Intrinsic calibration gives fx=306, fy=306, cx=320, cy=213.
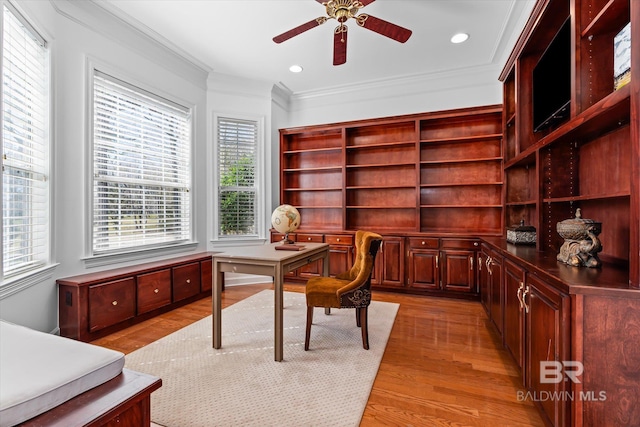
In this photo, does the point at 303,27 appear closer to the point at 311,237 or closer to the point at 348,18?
the point at 348,18

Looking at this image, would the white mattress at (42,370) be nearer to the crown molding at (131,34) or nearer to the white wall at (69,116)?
the white wall at (69,116)

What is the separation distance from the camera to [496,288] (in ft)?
8.23

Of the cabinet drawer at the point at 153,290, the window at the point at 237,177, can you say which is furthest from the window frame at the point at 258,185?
the cabinet drawer at the point at 153,290

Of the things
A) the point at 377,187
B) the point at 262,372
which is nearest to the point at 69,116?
the point at 262,372

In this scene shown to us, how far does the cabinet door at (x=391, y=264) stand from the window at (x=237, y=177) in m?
1.90

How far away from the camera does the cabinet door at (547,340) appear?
126cm

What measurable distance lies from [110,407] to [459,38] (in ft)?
13.5

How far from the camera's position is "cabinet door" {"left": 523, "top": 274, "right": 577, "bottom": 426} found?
1263 mm

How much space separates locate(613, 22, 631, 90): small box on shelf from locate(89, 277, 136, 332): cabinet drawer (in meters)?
3.87

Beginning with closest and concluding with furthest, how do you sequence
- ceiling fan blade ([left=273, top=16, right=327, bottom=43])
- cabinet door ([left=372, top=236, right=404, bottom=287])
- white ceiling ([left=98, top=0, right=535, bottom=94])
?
ceiling fan blade ([left=273, top=16, right=327, bottom=43])
white ceiling ([left=98, top=0, right=535, bottom=94])
cabinet door ([left=372, top=236, right=404, bottom=287])

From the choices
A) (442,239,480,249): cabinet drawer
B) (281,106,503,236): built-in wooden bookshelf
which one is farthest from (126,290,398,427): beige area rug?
(281,106,503,236): built-in wooden bookshelf

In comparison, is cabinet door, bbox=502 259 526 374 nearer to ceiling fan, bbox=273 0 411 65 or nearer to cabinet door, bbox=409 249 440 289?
cabinet door, bbox=409 249 440 289

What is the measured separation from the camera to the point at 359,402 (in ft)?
5.79

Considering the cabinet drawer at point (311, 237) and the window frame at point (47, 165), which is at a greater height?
the window frame at point (47, 165)
